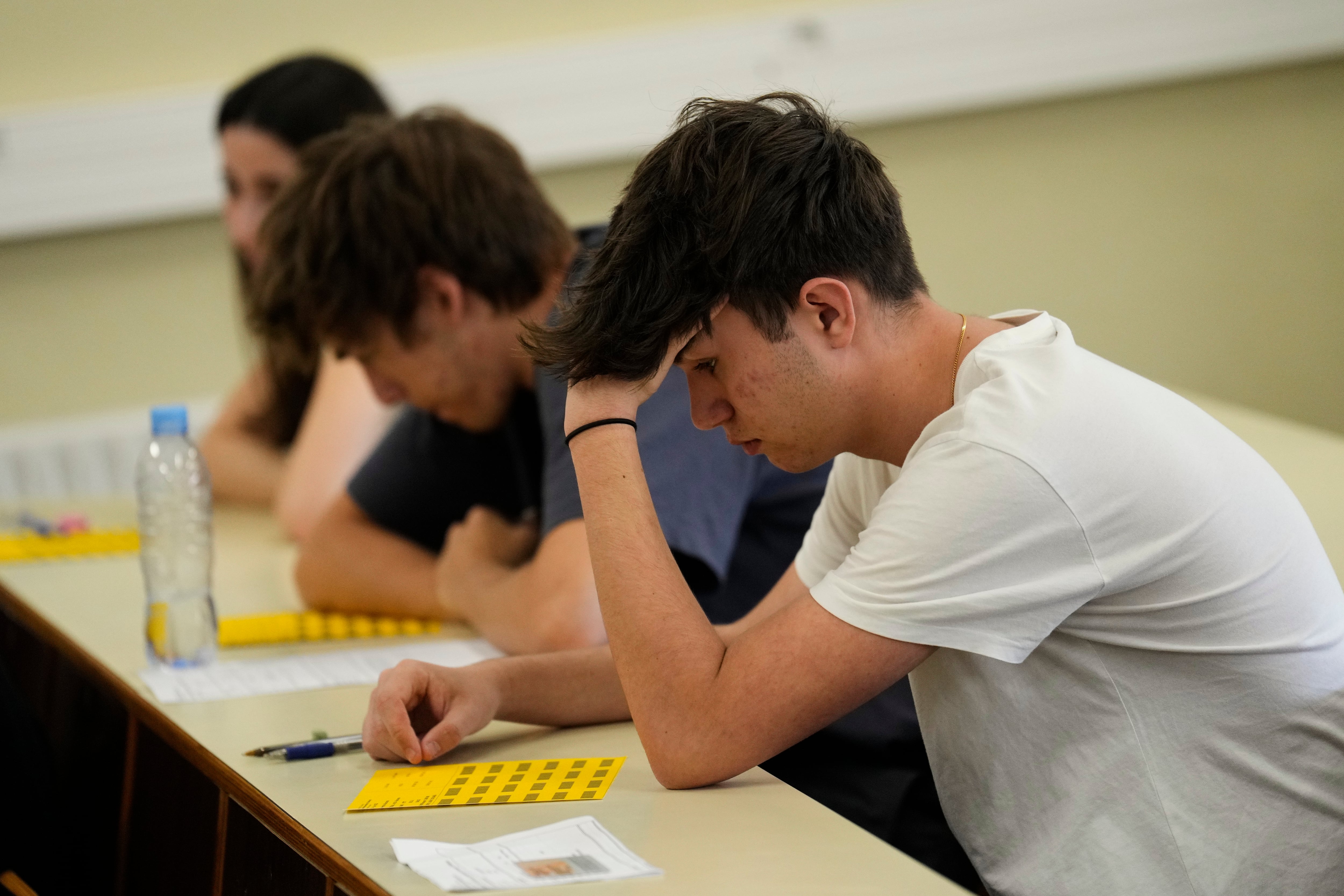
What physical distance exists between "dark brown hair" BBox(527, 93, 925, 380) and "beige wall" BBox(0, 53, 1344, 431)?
232 cm

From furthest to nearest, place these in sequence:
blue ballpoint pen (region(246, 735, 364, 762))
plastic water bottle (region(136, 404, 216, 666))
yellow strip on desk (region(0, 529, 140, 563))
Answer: yellow strip on desk (region(0, 529, 140, 563)), plastic water bottle (region(136, 404, 216, 666)), blue ballpoint pen (region(246, 735, 364, 762))

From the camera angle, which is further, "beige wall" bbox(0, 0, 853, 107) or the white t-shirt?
"beige wall" bbox(0, 0, 853, 107)

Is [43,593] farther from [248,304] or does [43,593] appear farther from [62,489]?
[62,489]

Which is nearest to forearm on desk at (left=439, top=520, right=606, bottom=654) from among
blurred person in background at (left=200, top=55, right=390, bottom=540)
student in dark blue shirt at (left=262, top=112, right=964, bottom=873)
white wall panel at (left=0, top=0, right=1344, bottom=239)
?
student in dark blue shirt at (left=262, top=112, right=964, bottom=873)

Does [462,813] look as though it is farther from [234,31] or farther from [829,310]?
[234,31]

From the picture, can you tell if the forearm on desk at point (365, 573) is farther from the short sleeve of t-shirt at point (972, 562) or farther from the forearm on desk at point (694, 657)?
the short sleeve of t-shirt at point (972, 562)

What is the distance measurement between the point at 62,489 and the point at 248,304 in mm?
1097

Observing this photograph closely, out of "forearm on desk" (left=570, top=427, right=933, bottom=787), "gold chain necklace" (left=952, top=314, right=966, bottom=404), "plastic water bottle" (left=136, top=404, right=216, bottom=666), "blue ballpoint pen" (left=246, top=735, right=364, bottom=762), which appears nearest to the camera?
"forearm on desk" (left=570, top=427, right=933, bottom=787)

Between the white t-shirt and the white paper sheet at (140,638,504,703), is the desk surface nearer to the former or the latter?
the white paper sheet at (140,638,504,703)

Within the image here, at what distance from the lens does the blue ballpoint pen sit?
1285 millimetres

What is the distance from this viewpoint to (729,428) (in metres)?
1.22

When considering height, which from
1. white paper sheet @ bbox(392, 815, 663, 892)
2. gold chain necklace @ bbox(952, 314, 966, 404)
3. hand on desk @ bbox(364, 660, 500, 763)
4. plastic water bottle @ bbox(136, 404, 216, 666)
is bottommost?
plastic water bottle @ bbox(136, 404, 216, 666)

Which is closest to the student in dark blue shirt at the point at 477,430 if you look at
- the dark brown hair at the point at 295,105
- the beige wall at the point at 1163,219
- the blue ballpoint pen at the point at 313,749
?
the blue ballpoint pen at the point at 313,749

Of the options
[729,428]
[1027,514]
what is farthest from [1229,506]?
[729,428]
